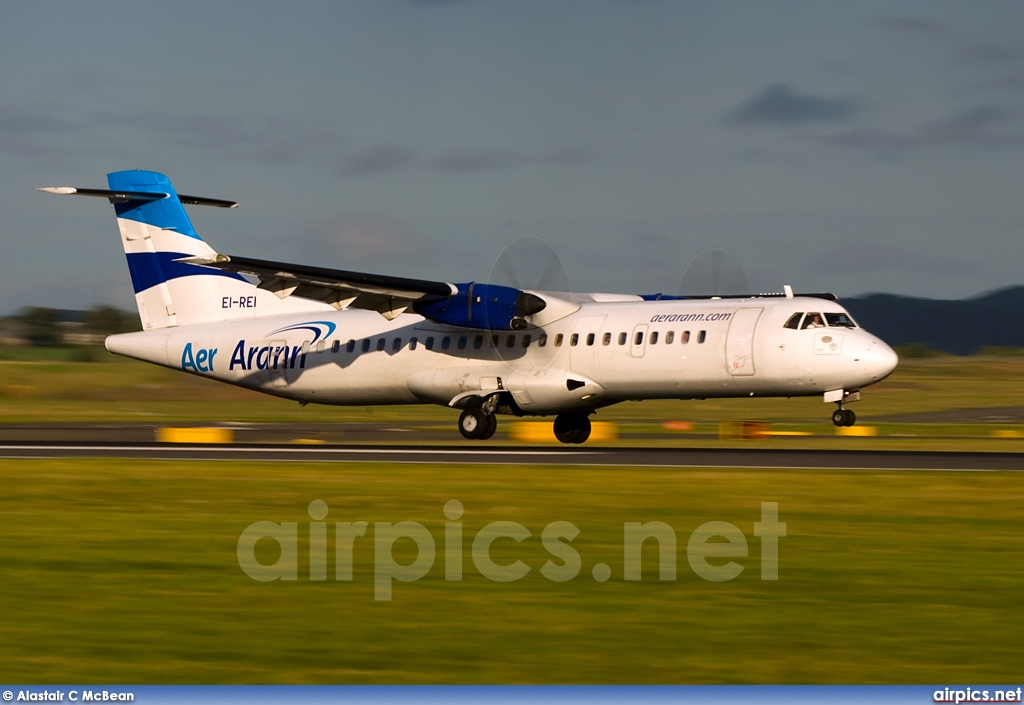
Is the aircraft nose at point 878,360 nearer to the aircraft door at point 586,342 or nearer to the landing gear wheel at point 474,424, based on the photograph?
the aircraft door at point 586,342

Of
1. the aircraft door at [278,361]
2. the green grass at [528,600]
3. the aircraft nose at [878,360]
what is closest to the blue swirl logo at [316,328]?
the aircraft door at [278,361]

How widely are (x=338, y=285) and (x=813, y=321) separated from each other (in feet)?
37.9

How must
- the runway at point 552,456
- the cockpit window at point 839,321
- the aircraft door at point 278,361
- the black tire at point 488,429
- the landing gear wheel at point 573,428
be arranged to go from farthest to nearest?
the aircraft door at point 278,361
the landing gear wheel at point 573,428
the black tire at point 488,429
the cockpit window at point 839,321
the runway at point 552,456

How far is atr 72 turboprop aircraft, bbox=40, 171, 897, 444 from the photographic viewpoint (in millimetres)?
26828

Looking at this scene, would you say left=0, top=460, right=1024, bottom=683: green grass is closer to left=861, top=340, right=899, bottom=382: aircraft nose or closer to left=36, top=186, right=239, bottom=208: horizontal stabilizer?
left=861, top=340, right=899, bottom=382: aircraft nose

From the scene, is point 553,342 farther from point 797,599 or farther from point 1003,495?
point 797,599

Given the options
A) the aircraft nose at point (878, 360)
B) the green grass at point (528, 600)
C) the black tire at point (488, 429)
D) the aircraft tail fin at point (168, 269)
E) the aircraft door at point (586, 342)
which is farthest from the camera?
the aircraft tail fin at point (168, 269)

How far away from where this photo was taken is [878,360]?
85.6ft

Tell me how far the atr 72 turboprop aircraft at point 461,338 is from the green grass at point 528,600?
31.7 feet

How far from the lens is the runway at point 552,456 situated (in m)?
21.7

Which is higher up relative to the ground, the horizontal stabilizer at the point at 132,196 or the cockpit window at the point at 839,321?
the horizontal stabilizer at the point at 132,196

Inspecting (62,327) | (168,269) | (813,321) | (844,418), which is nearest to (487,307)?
(813,321)

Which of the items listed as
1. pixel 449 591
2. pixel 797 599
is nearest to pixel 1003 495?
pixel 797 599

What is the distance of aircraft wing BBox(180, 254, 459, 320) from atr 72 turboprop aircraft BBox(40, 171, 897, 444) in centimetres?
5
